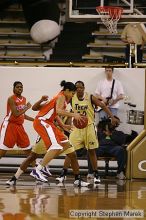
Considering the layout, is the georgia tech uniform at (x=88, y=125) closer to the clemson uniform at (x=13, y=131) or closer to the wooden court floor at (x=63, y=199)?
the wooden court floor at (x=63, y=199)

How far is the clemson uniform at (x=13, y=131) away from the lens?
12.1 m

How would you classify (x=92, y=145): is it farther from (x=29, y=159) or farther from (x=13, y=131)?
(x=13, y=131)

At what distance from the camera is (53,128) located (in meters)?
10.9

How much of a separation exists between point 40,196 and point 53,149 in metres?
1.73

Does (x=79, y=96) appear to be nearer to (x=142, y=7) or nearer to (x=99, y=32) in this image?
(x=142, y=7)

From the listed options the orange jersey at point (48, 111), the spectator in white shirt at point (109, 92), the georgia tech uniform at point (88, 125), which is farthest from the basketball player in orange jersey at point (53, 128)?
the spectator in white shirt at point (109, 92)

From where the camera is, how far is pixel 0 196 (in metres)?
9.08

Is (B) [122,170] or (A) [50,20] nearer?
(B) [122,170]

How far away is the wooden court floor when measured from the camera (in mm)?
7328

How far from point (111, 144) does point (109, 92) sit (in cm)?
190

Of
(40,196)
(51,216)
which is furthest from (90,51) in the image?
(51,216)

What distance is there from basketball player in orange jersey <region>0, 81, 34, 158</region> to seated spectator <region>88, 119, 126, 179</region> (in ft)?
4.53

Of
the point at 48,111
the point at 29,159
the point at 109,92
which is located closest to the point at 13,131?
the point at 29,159

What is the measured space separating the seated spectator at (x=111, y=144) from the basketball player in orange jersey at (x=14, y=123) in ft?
4.53
